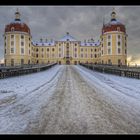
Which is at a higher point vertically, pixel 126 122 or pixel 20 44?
pixel 20 44

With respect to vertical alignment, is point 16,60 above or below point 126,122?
above

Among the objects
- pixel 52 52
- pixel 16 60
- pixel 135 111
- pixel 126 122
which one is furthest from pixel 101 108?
pixel 52 52

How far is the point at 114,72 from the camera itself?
36312 mm

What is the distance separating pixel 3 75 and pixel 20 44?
60817 millimetres
